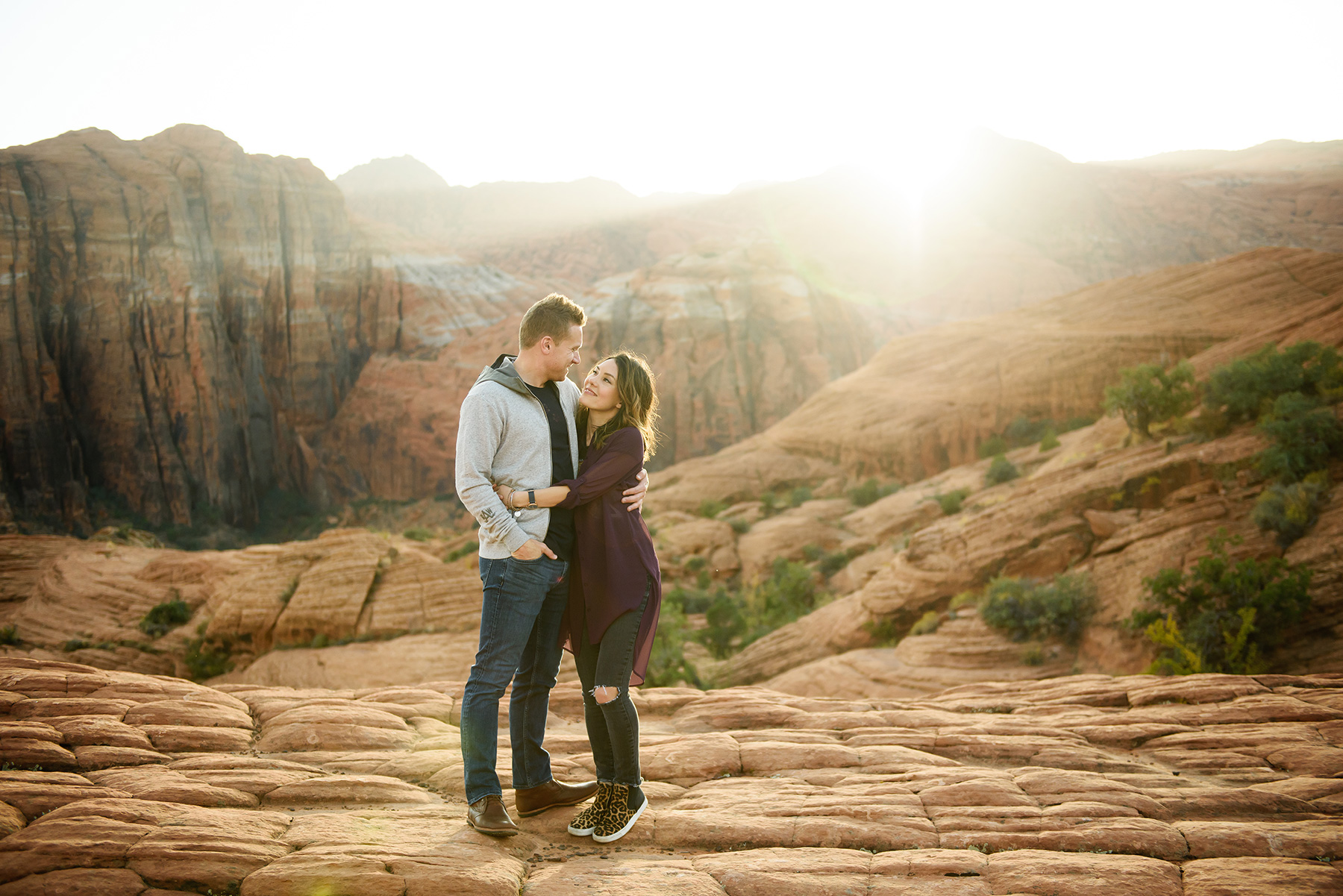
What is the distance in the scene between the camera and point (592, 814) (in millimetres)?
3914

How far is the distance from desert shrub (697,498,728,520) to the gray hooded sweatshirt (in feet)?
85.4

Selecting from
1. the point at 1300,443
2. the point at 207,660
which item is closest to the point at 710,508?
the point at 207,660

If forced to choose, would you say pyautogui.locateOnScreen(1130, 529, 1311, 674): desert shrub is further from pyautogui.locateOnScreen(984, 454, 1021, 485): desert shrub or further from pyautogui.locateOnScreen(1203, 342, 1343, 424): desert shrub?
pyautogui.locateOnScreen(984, 454, 1021, 485): desert shrub

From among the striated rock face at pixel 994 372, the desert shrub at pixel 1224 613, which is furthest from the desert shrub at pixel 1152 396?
the striated rock face at pixel 994 372

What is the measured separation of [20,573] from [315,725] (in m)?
18.4

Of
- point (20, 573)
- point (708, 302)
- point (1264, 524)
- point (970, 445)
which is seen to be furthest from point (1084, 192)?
point (20, 573)

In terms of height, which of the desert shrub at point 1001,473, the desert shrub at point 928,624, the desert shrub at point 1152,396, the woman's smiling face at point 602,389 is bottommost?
the desert shrub at point 928,624

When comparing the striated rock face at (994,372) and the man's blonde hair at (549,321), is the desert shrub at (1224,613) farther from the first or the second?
the striated rock face at (994,372)

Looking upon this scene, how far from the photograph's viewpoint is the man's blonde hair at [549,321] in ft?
12.7

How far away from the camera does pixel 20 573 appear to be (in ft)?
60.3

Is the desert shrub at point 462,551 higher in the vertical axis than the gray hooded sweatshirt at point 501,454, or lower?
lower

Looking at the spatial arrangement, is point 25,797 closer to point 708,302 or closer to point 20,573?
point 20,573

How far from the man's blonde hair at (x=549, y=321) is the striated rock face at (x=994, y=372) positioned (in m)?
26.4

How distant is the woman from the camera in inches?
150
